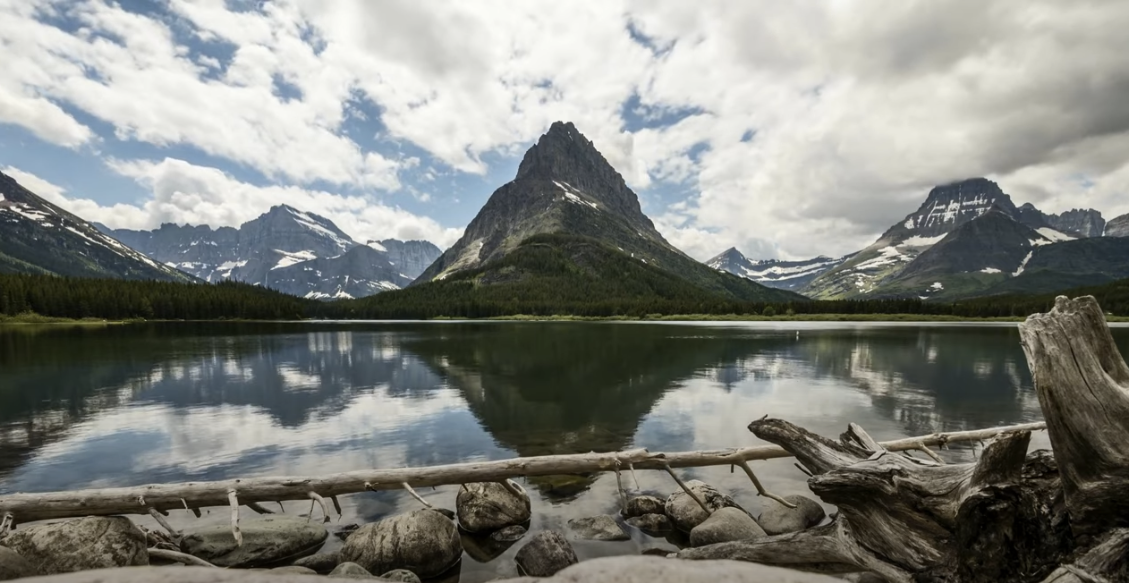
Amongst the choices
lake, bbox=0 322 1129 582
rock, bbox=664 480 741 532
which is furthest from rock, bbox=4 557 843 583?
rock, bbox=664 480 741 532

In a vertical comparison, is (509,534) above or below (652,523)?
above

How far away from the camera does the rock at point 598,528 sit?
49.8ft

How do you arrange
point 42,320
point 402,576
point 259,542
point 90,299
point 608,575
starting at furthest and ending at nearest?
point 90,299, point 42,320, point 259,542, point 402,576, point 608,575

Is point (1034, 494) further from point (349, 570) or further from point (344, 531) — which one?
A: point (344, 531)

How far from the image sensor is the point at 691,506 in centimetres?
1617

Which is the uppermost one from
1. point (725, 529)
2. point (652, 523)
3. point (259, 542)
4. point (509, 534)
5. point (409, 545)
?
point (409, 545)

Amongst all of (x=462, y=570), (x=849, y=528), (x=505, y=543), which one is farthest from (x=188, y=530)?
(x=849, y=528)

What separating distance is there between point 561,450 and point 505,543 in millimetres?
Answer: 10254

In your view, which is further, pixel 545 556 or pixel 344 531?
pixel 344 531

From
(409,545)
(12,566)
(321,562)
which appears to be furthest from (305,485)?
(12,566)

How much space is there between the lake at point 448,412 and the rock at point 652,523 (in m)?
0.69

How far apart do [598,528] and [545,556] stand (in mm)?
2826

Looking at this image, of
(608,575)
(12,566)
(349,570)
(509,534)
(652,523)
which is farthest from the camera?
(652,523)

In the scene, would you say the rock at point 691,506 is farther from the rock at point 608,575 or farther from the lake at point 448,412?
the rock at point 608,575
